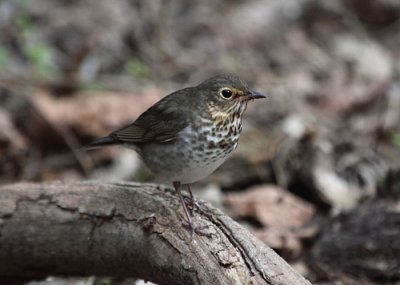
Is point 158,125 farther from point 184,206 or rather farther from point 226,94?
point 184,206

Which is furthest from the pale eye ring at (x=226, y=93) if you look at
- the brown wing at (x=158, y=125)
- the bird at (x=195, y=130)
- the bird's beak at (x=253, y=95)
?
the brown wing at (x=158, y=125)

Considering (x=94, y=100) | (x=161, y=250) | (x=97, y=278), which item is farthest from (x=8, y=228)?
(x=94, y=100)

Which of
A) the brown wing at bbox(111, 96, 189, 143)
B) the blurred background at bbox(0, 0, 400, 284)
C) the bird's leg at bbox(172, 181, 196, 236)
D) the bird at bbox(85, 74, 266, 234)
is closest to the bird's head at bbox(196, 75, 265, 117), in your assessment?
the bird at bbox(85, 74, 266, 234)

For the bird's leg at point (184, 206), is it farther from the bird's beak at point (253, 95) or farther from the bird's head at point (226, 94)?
the bird's beak at point (253, 95)

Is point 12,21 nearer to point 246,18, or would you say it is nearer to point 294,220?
point 246,18

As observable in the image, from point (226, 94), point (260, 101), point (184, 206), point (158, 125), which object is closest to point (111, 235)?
point (184, 206)

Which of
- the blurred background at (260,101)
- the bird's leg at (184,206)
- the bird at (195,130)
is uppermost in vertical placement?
the blurred background at (260,101)
